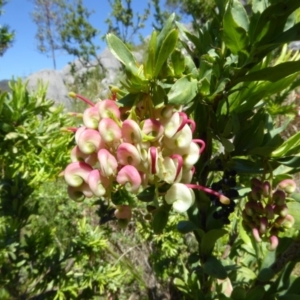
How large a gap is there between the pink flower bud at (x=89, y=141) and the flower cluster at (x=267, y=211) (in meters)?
0.19

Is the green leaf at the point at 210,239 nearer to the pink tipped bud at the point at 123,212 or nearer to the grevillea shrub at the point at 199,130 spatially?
the grevillea shrub at the point at 199,130

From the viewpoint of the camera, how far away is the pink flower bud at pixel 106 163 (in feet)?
1.04

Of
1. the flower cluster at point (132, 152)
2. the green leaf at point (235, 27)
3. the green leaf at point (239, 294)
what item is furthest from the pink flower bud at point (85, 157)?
the green leaf at point (239, 294)

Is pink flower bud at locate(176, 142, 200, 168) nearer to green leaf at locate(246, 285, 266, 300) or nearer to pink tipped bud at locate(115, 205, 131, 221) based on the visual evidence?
pink tipped bud at locate(115, 205, 131, 221)

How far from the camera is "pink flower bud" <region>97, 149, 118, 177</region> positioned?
316mm

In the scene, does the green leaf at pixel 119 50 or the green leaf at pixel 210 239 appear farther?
the green leaf at pixel 210 239

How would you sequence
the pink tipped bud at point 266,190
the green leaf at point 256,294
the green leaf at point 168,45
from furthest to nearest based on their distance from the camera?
the green leaf at point 256,294
the pink tipped bud at point 266,190
the green leaf at point 168,45

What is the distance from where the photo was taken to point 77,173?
333mm

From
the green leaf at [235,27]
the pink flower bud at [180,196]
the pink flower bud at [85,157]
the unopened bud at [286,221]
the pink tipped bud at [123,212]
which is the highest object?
the green leaf at [235,27]

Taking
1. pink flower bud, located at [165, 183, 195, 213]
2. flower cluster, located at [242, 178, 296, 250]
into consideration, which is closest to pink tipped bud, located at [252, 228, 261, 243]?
flower cluster, located at [242, 178, 296, 250]

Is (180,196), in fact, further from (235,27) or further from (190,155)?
(235,27)

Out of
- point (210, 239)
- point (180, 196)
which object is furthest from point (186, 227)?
point (180, 196)

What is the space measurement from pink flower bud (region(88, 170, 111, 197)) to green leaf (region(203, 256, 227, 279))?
224 millimetres

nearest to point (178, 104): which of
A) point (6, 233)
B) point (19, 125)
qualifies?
point (19, 125)
